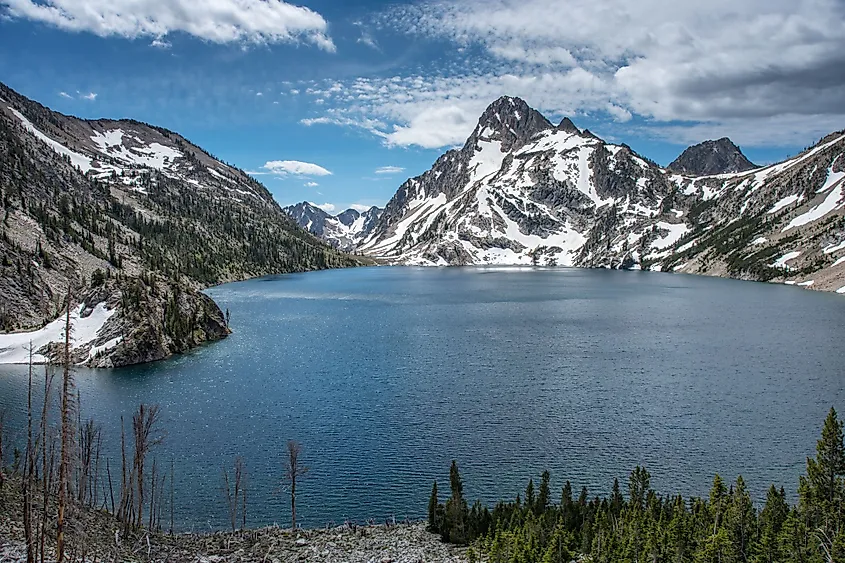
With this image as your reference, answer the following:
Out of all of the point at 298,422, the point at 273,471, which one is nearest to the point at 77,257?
the point at 298,422

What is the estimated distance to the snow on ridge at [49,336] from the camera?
95062mm

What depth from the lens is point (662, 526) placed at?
38.8m

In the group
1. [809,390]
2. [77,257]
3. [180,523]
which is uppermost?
[77,257]

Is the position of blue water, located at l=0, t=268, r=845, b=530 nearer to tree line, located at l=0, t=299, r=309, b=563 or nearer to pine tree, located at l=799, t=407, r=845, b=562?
tree line, located at l=0, t=299, r=309, b=563

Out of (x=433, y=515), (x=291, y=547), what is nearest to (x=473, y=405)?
(x=433, y=515)

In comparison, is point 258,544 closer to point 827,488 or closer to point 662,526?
point 662,526

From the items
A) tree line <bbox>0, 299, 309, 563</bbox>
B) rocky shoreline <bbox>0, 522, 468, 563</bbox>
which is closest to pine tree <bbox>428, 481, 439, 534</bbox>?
rocky shoreline <bbox>0, 522, 468, 563</bbox>

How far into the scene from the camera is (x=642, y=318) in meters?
144

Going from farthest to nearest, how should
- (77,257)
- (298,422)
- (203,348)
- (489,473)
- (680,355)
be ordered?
(77,257) < (203,348) < (680,355) < (298,422) < (489,473)

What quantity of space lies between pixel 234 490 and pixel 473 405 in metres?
31.0

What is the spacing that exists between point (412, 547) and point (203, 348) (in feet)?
264

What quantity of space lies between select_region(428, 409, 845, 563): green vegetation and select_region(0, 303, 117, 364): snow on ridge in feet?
255

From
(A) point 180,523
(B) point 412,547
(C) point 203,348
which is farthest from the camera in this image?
(C) point 203,348

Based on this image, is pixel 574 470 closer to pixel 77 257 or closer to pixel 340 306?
pixel 340 306
